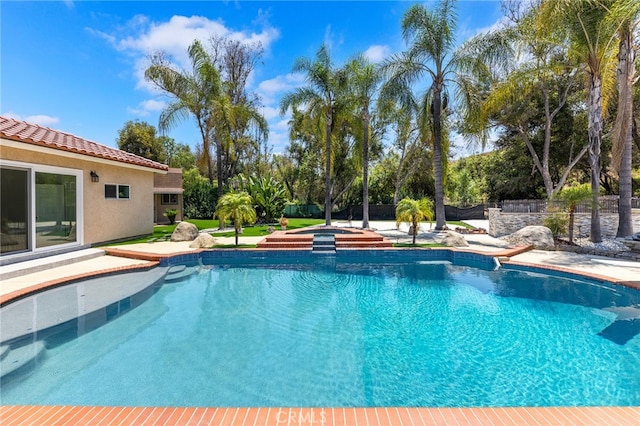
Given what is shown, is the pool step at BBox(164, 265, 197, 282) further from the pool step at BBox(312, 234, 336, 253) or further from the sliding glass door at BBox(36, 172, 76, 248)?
the pool step at BBox(312, 234, 336, 253)

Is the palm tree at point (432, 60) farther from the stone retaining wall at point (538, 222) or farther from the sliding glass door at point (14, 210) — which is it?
the sliding glass door at point (14, 210)

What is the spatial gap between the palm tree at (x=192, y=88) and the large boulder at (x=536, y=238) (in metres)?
15.5

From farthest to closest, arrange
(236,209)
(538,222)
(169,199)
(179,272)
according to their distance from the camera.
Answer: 1. (169,199)
2. (538,222)
3. (236,209)
4. (179,272)

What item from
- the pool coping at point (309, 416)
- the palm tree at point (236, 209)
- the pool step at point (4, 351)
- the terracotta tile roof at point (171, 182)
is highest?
the terracotta tile roof at point (171, 182)

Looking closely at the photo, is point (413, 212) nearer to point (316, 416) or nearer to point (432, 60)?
point (432, 60)

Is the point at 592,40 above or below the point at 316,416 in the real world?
above

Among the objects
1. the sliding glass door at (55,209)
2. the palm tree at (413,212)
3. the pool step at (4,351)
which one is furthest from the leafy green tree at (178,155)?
the pool step at (4,351)

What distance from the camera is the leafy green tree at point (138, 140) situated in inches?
1385

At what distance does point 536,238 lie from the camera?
12.9 metres

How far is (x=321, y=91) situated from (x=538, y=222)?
13615 mm

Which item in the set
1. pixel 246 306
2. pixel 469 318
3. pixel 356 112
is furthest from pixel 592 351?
pixel 356 112

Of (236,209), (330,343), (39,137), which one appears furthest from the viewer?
(236,209)

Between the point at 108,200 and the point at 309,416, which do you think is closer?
the point at 309,416

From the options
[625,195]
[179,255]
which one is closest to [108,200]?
[179,255]
